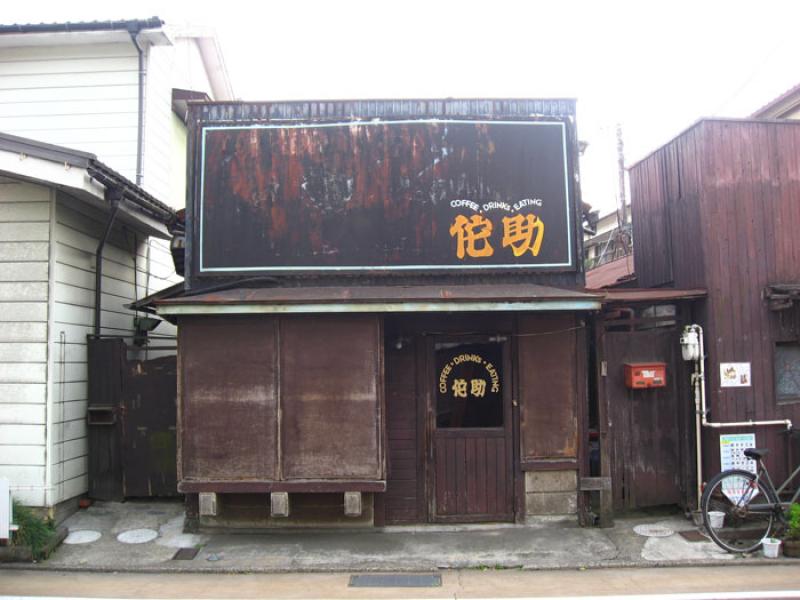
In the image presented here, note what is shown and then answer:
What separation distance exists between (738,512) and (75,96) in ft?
43.0

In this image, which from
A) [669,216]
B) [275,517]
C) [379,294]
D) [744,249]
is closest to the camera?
[379,294]

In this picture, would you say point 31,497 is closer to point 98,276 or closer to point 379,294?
point 98,276

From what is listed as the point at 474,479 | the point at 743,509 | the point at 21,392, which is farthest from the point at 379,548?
the point at 21,392

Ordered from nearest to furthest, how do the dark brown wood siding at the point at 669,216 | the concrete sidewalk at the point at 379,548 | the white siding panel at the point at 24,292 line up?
the concrete sidewalk at the point at 379,548, the white siding panel at the point at 24,292, the dark brown wood siding at the point at 669,216

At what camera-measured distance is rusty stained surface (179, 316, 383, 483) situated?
Result: 25.3 ft

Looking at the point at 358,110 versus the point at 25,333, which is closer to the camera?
the point at 25,333

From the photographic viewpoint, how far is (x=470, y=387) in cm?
846

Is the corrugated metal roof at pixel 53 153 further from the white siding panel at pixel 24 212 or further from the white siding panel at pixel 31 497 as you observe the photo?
the white siding panel at pixel 31 497

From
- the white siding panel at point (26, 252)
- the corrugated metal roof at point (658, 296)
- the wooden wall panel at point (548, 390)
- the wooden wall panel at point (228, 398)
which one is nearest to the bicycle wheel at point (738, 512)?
the wooden wall panel at point (548, 390)

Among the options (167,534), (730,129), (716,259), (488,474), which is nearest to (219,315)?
(167,534)

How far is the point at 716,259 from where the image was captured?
8562mm

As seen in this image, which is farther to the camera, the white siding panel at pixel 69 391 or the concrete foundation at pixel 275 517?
the white siding panel at pixel 69 391

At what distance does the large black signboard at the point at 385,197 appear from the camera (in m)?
8.46

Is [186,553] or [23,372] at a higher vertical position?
[23,372]
